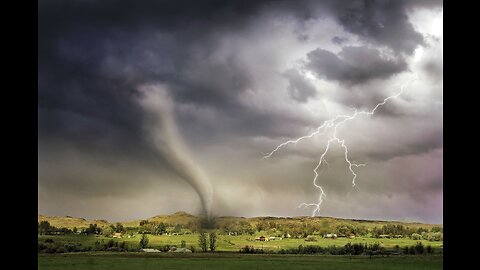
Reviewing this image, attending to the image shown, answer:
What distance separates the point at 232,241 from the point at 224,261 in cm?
82

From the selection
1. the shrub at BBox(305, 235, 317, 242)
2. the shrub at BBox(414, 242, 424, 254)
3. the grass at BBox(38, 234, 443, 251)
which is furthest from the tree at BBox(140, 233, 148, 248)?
the shrub at BBox(414, 242, 424, 254)

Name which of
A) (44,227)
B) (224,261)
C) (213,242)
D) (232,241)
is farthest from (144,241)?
(44,227)

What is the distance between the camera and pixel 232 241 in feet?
66.6

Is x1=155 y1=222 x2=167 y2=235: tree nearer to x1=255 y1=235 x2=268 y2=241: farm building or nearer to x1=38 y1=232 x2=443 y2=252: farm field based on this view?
x1=38 y1=232 x2=443 y2=252: farm field

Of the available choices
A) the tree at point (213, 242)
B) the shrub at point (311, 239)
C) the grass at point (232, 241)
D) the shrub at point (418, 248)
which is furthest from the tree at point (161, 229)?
the shrub at point (418, 248)

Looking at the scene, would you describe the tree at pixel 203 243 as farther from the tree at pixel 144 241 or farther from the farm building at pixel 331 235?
the farm building at pixel 331 235

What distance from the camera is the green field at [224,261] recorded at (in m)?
19.4

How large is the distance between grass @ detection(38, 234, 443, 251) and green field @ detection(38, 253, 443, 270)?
0.41m

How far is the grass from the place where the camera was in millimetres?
19797

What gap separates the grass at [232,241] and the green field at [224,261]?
16.2 inches
